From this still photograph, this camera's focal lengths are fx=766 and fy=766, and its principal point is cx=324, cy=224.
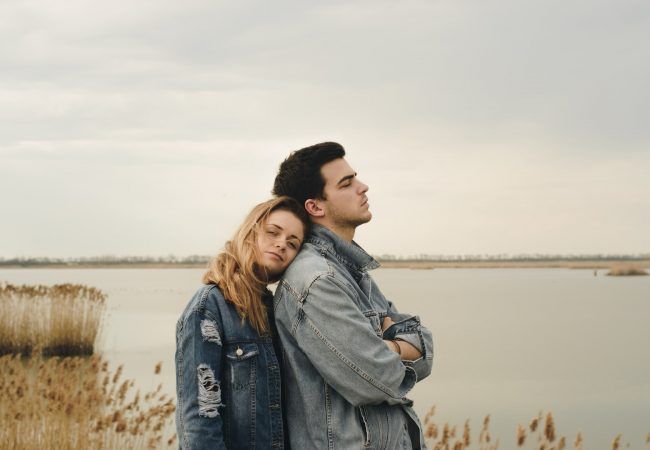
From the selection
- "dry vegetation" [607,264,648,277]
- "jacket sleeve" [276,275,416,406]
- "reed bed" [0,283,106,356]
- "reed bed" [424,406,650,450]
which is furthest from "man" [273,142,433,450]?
"dry vegetation" [607,264,648,277]

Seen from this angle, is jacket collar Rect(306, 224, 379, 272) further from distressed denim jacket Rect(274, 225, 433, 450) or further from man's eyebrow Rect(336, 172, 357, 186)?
man's eyebrow Rect(336, 172, 357, 186)

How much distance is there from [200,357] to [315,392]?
0.45 m

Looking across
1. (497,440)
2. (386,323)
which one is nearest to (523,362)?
(497,440)

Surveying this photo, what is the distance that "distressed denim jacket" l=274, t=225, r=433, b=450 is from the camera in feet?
8.70

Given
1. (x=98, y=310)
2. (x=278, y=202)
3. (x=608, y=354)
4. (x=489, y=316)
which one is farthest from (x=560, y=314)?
(x=278, y=202)

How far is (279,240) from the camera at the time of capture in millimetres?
2855

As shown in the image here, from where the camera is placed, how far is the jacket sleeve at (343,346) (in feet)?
8.68

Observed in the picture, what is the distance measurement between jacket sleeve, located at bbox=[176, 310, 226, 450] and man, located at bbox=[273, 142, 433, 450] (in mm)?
298

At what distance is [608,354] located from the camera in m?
15.5

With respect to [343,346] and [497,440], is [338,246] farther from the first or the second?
[497,440]

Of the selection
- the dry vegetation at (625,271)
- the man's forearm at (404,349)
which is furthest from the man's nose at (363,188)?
the dry vegetation at (625,271)

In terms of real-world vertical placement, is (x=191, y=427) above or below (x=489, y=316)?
below

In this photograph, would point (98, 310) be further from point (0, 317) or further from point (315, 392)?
point (315, 392)

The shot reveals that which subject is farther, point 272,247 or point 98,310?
point 98,310
